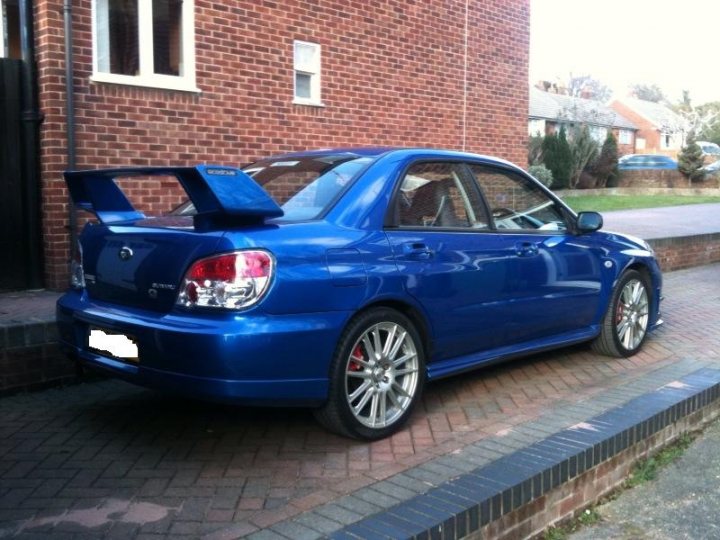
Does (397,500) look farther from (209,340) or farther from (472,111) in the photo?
(472,111)

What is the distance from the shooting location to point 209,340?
353 cm

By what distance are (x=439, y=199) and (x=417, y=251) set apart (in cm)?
53

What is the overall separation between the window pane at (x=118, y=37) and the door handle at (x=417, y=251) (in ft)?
15.0

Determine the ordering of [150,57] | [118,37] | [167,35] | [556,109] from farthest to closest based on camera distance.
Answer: [556,109], [167,35], [150,57], [118,37]

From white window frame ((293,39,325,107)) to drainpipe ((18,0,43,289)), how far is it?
297 centimetres

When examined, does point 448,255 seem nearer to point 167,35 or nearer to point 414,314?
point 414,314

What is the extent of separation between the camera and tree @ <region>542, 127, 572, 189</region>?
95.2 ft

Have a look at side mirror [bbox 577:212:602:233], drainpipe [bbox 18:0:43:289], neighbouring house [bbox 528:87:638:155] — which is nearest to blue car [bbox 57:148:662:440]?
side mirror [bbox 577:212:602:233]

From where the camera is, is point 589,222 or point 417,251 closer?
point 417,251

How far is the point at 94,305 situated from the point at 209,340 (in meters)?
0.97

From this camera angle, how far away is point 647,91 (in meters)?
103

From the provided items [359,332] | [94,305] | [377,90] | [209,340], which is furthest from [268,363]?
[377,90]

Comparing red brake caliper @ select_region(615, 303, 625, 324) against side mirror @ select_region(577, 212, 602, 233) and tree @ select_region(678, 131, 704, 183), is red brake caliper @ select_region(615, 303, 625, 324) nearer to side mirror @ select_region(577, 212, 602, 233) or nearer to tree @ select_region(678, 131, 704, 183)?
side mirror @ select_region(577, 212, 602, 233)

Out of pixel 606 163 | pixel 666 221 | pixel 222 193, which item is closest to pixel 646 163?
pixel 606 163
